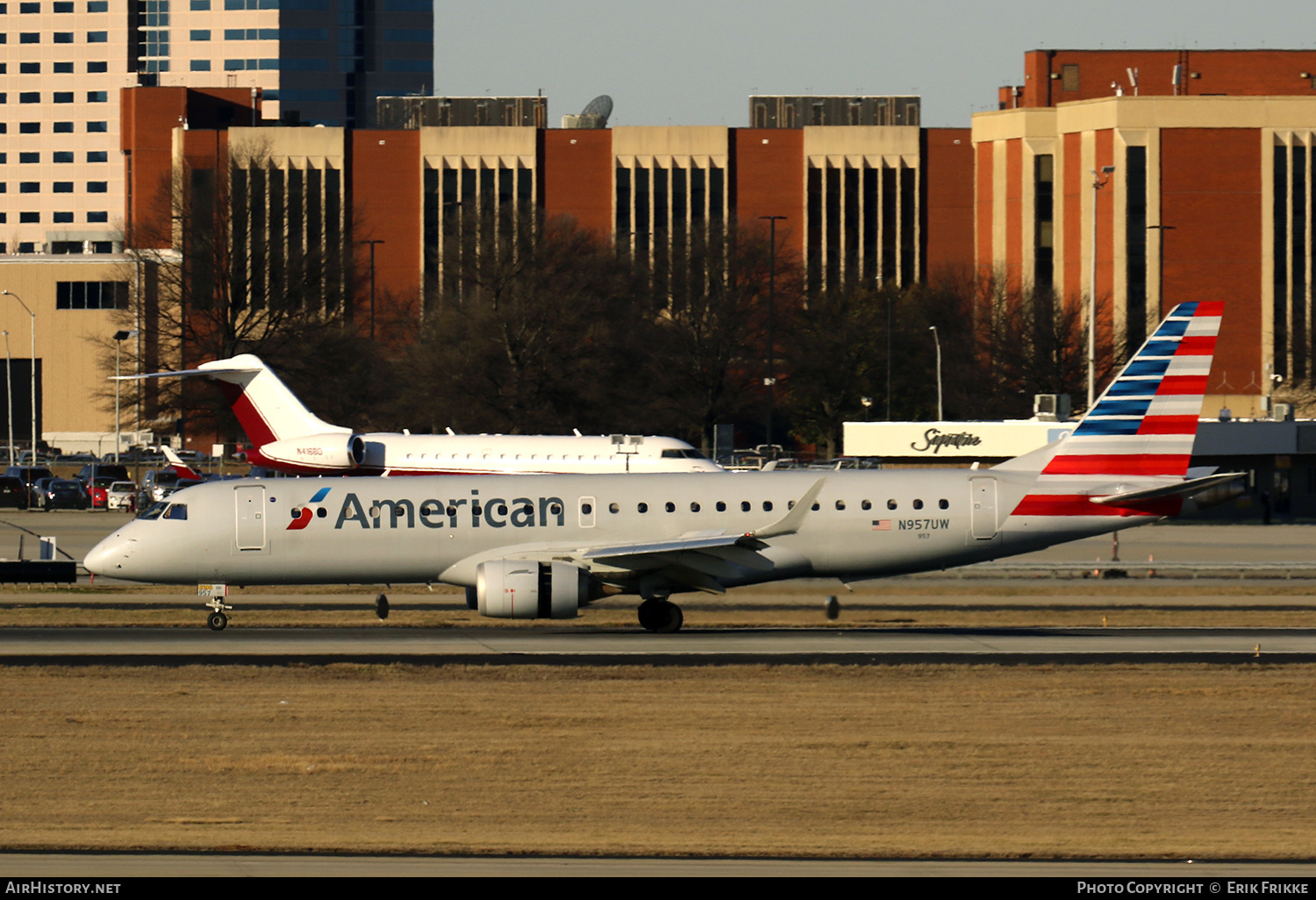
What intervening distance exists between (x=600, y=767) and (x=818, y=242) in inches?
4821

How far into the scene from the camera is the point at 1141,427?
3356 cm

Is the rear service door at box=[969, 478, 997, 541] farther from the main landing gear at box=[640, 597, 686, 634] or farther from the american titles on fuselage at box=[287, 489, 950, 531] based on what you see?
the main landing gear at box=[640, 597, 686, 634]

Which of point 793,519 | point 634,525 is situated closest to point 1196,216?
point 634,525

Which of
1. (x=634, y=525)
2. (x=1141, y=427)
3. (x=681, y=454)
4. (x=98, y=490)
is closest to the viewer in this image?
(x=634, y=525)

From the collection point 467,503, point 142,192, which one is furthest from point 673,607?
point 142,192

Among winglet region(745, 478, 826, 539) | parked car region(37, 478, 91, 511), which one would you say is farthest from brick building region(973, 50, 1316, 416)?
winglet region(745, 478, 826, 539)

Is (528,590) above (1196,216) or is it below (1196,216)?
below

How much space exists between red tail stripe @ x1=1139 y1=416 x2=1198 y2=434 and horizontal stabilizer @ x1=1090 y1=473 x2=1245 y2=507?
1534mm

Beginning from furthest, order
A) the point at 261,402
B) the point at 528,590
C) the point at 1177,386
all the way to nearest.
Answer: the point at 261,402
the point at 1177,386
the point at 528,590

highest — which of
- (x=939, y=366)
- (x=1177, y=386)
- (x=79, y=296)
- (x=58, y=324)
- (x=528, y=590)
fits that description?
(x=79, y=296)

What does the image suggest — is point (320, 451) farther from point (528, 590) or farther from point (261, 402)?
point (528, 590)

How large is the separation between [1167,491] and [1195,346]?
369 centimetres

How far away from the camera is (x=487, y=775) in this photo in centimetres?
1842

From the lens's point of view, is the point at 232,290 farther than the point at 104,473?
No
